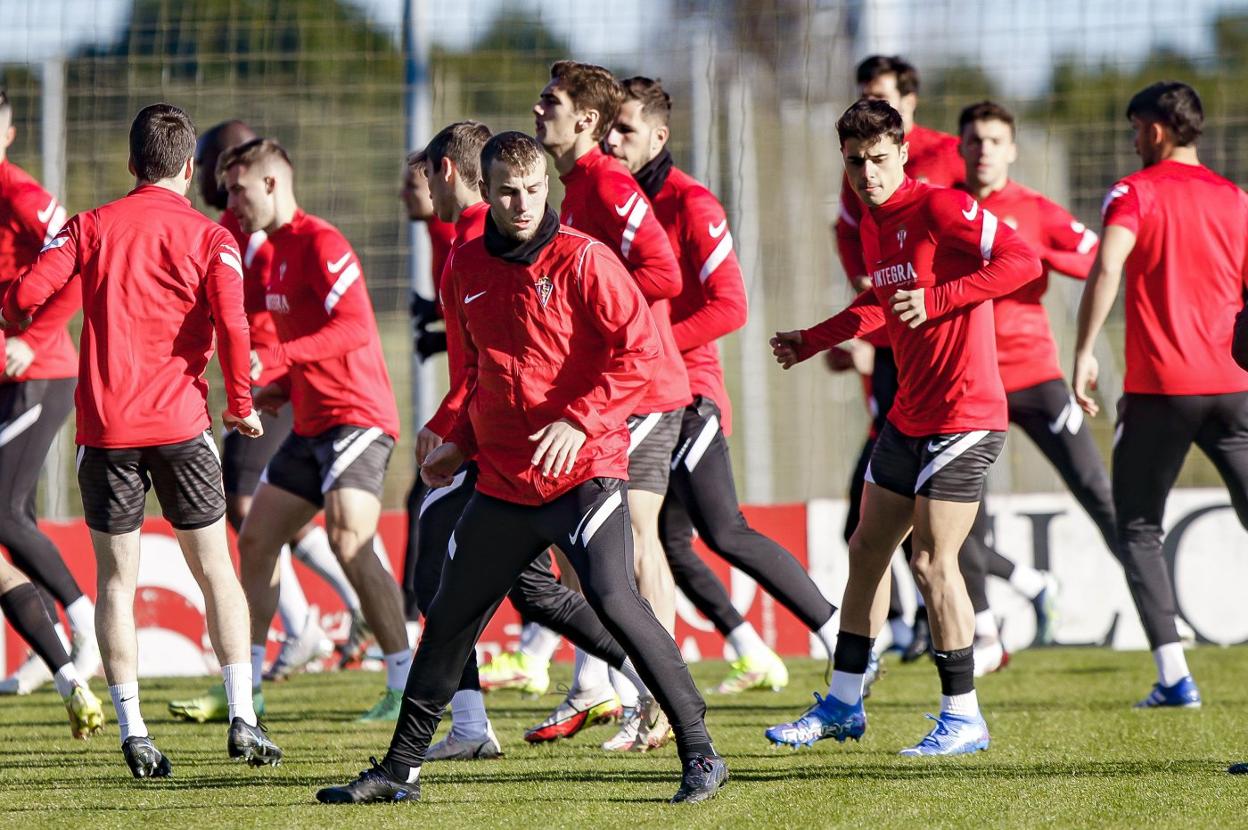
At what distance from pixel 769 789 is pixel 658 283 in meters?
1.81

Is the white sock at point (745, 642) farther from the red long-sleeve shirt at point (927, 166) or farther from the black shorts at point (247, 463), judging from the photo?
the black shorts at point (247, 463)

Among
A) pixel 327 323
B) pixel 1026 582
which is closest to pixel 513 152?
pixel 327 323

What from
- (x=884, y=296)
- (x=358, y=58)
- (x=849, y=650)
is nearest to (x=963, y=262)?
(x=884, y=296)

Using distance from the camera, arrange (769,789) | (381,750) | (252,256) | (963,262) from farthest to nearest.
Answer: (252,256) < (381,750) < (963,262) < (769,789)

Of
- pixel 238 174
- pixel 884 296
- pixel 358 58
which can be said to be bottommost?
pixel 884 296

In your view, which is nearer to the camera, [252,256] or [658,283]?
[658,283]

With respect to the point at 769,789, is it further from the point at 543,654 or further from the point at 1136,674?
the point at 1136,674

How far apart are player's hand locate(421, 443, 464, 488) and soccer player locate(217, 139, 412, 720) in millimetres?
1760

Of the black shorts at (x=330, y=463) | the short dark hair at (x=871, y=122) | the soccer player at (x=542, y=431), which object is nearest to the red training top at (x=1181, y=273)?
the short dark hair at (x=871, y=122)

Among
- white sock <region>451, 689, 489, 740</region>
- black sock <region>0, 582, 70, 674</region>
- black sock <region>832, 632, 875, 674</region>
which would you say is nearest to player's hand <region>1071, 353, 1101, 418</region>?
black sock <region>832, 632, 875, 674</region>

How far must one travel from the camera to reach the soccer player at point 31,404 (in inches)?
282

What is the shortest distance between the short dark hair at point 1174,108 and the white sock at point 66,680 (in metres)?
4.77

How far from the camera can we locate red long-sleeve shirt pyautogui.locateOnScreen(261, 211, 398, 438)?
6.69m

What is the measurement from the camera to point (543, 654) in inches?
319
